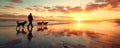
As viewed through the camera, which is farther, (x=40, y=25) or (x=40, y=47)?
(x=40, y=25)

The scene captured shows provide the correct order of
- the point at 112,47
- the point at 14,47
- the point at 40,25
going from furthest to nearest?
the point at 40,25
the point at 112,47
the point at 14,47

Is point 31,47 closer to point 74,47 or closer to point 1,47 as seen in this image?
point 1,47

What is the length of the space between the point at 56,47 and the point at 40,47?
1.00 meters

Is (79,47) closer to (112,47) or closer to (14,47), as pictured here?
(112,47)

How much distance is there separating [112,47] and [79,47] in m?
2.17

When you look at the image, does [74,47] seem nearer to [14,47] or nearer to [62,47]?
[62,47]

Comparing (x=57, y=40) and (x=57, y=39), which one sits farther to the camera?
(x=57, y=39)

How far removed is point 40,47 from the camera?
37.5ft

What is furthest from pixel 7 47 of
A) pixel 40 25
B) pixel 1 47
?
pixel 40 25

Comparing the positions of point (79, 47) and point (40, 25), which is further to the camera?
point (40, 25)

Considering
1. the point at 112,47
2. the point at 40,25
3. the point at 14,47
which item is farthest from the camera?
the point at 40,25

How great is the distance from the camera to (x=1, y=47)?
1123 centimetres

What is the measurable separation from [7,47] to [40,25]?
2235 centimetres

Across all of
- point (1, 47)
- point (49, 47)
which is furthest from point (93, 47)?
point (1, 47)
